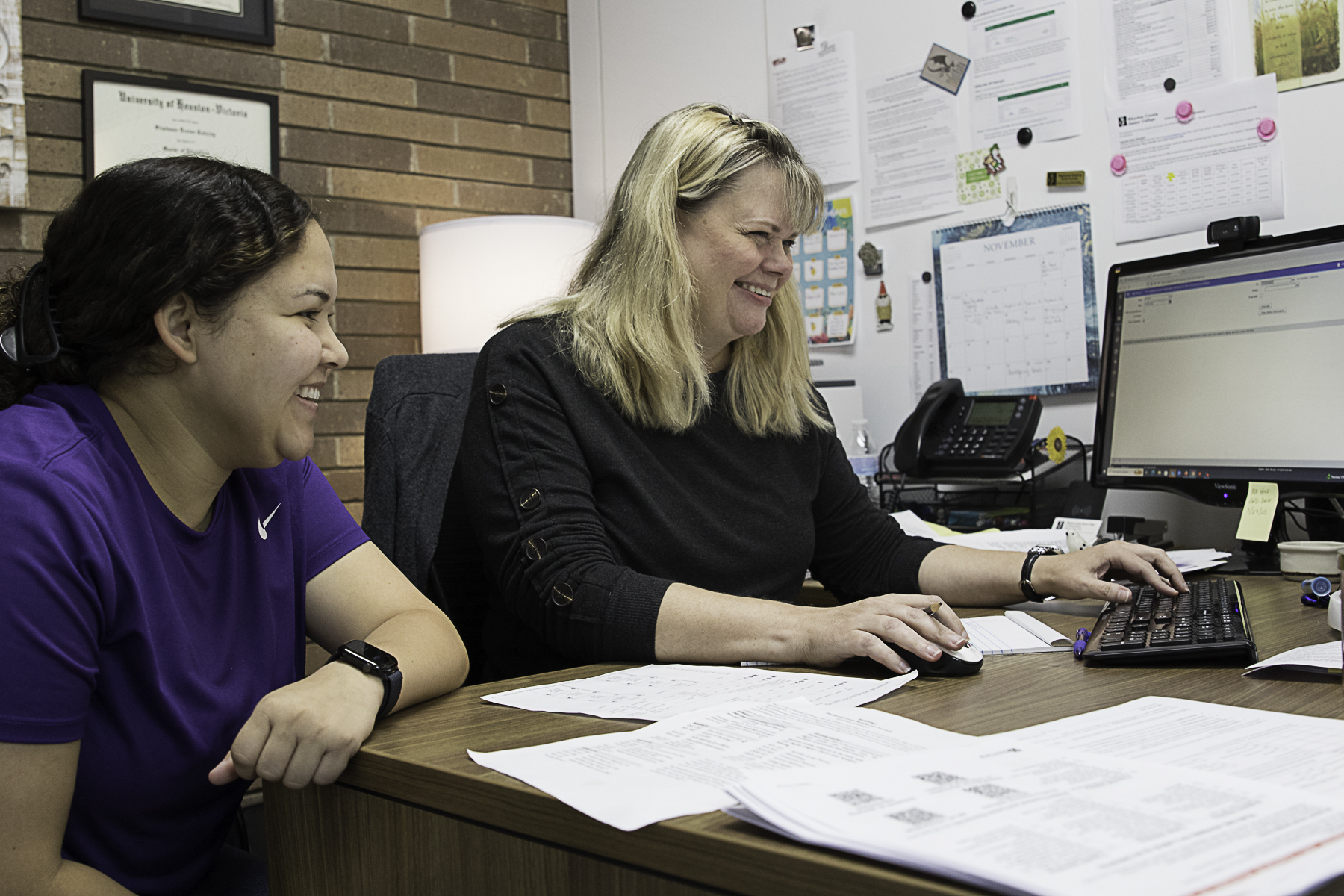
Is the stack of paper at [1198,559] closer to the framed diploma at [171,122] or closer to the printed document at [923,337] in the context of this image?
the printed document at [923,337]

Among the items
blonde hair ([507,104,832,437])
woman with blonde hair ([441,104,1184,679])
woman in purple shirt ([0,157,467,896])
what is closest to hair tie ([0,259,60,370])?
woman in purple shirt ([0,157,467,896])

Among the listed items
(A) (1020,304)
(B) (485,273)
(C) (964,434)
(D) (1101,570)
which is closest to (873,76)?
(A) (1020,304)

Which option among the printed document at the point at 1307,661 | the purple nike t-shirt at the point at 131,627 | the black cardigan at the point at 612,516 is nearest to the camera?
the purple nike t-shirt at the point at 131,627

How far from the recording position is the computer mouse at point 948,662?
0.95m

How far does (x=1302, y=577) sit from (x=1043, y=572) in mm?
432

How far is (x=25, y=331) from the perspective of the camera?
0.98 metres

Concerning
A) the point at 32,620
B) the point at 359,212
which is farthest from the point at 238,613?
the point at 359,212

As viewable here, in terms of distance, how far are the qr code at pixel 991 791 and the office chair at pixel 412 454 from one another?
108 centimetres

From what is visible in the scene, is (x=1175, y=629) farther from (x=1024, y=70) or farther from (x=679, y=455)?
(x=1024, y=70)

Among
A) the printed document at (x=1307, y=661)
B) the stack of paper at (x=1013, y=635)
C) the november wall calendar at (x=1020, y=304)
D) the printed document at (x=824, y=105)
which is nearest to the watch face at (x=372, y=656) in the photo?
the stack of paper at (x=1013, y=635)

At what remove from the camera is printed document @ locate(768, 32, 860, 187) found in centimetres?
239

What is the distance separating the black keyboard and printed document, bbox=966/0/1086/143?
1.12m

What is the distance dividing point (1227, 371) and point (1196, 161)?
1.38 feet

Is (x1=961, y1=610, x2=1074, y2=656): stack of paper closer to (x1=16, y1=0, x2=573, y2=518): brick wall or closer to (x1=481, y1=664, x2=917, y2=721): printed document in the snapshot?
(x1=481, y1=664, x2=917, y2=721): printed document
